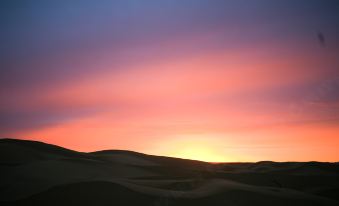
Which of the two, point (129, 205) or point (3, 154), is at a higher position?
point (3, 154)

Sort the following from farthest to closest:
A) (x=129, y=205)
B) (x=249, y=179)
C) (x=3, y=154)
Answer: (x=249, y=179), (x=3, y=154), (x=129, y=205)

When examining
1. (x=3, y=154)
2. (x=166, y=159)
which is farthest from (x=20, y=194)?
(x=166, y=159)

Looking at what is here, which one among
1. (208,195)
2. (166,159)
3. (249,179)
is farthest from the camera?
(166,159)

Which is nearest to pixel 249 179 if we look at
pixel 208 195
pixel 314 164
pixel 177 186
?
pixel 177 186

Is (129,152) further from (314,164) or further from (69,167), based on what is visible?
(314,164)

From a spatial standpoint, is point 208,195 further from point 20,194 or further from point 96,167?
point 96,167

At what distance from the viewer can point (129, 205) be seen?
44.3ft

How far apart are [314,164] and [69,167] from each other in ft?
92.1

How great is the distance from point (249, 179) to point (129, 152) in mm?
17115

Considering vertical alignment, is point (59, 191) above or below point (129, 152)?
Answer: below

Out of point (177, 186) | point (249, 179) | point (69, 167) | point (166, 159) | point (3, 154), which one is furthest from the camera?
point (166, 159)

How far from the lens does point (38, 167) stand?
18703 millimetres

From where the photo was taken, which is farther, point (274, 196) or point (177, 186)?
point (177, 186)

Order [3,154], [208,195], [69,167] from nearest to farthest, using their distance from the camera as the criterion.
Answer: [208,195] → [69,167] → [3,154]
